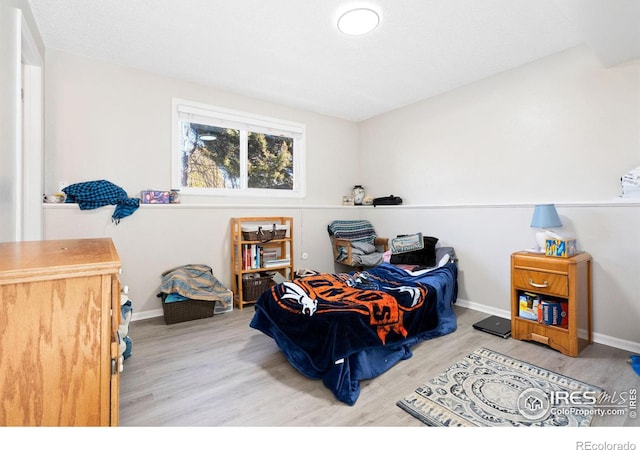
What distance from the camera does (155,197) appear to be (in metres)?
3.04

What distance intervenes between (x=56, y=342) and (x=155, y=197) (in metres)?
2.51

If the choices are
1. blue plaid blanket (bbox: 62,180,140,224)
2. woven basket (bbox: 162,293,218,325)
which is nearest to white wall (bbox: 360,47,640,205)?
woven basket (bbox: 162,293,218,325)

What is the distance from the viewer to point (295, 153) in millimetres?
4164

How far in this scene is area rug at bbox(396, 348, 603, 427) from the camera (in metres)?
1.52

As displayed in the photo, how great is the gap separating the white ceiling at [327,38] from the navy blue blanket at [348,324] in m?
2.05

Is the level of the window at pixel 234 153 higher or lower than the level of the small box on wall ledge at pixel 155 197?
higher

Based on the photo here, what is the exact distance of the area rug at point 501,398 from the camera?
1.52m

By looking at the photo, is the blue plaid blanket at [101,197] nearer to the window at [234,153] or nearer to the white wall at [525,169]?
the window at [234,153]

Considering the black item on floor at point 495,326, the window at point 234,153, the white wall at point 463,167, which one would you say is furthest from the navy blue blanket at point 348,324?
the window at point 234,153

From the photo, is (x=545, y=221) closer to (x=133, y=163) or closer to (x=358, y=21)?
(x=358, y=21)

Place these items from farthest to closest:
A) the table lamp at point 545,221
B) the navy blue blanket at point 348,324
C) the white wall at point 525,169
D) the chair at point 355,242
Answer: the chair at point 355,242 < the table lamp at point 545,221 < the white wall at point 525,169 < the navy blue blanket at point 348,324

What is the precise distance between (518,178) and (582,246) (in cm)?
82

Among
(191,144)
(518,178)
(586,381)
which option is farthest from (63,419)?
(518,178)

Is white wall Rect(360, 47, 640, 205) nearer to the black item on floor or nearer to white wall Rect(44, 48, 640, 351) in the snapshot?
white wall Rect(44, 48, 640, 351)
